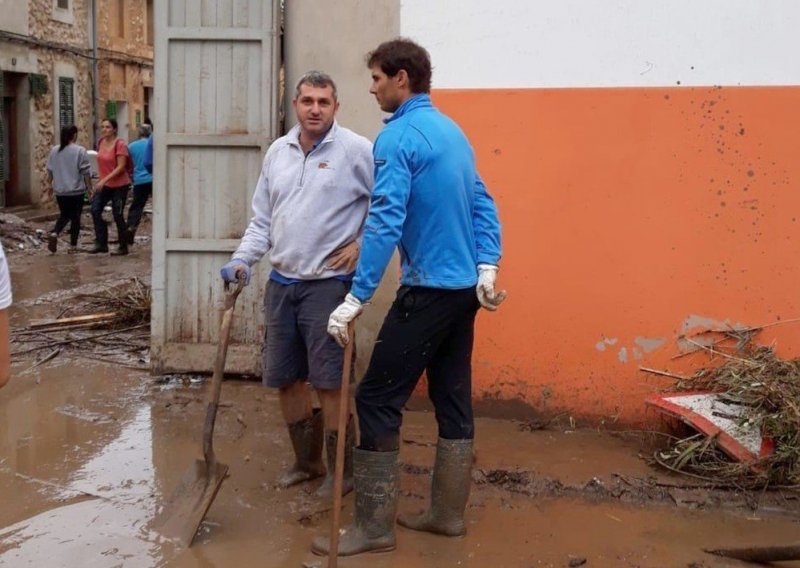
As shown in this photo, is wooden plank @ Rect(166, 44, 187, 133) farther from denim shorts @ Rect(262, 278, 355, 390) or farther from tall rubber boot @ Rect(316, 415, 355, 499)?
tall rubber boot @ Rect(316, 415, 355, 499)

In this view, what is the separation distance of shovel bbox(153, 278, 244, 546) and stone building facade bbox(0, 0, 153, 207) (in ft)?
48.2

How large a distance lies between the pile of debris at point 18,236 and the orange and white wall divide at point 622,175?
9.37 m

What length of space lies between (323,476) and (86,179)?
9854 mm

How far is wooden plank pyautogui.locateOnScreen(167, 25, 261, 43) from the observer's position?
19.4 feet

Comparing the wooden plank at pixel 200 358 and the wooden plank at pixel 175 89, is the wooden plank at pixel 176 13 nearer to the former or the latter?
the wooden plank at pixel 175 89

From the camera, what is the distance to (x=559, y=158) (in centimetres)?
517

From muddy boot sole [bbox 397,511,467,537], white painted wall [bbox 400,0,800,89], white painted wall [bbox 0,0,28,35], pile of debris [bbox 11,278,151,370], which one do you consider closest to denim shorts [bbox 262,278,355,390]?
muddy boot sole [bbox 397,511,467,537]

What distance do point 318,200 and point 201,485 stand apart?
4.34 ft

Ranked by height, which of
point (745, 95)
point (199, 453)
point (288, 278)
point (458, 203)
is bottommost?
point (199, 453)

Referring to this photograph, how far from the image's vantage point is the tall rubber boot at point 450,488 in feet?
13.0

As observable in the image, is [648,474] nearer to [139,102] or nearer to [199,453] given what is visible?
[199,453]

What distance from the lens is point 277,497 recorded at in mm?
4422

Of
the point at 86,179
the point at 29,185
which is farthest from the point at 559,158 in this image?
the point at 29,185

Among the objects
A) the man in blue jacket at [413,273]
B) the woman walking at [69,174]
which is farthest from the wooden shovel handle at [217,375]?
the woman walking at [69,174]
